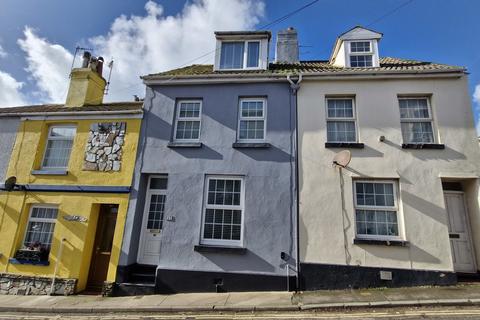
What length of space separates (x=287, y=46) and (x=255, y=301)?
32.3ft

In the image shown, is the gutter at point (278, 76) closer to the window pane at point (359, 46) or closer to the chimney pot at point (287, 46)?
the window pane at point (359, 46)

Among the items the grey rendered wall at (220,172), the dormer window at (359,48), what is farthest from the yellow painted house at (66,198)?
the dormer window at (359,48)

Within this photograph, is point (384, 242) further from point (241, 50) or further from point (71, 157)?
point (71, 157)

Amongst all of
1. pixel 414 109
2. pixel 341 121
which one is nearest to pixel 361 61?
pixel 414 109

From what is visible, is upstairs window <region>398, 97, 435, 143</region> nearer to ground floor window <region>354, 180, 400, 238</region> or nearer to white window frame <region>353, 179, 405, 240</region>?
white window frame <region>353, 179, 405, 240</region>

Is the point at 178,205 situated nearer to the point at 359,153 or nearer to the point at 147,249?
the point at 147,249

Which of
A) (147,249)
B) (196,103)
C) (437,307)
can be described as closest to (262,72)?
(196,103)

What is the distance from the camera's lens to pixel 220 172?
8.55 m

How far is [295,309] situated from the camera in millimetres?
6246

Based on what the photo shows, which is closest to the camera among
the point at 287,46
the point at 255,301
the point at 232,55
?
the point at 255,301

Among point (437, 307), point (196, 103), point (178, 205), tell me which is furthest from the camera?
point (196, 103)

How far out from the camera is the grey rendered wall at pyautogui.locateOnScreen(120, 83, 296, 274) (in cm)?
Result: 789

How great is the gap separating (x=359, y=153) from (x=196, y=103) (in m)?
5.71

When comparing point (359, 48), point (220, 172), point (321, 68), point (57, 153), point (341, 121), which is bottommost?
point (220, 172)
